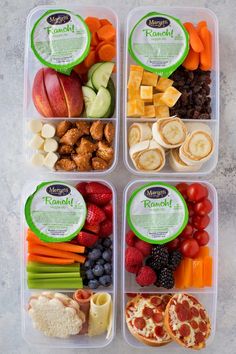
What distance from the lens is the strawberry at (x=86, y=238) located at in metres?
1.62

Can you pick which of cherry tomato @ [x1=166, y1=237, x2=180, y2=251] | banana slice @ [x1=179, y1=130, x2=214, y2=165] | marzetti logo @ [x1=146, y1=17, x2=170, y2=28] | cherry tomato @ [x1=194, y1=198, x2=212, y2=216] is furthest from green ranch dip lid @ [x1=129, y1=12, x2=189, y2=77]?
cherry tomato @ [x1=166, y1=237, x2=180, y2=251]

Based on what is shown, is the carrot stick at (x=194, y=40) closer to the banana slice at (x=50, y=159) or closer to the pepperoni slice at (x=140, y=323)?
the banana slice at (x=50, y=159)

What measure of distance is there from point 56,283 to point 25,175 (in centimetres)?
38

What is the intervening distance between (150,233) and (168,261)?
103 millimetres

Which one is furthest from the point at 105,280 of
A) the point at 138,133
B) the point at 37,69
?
the point at 37,69

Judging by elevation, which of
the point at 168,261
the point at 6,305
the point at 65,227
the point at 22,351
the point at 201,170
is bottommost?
the point at 22,351

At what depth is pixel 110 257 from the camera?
162 cm

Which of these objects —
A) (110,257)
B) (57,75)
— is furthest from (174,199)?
(57,75)

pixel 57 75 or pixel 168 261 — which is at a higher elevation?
pixel 57 75

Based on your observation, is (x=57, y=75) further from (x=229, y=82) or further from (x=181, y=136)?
(x=229, y=82)

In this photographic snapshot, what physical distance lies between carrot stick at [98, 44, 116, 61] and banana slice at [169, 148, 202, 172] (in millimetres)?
364

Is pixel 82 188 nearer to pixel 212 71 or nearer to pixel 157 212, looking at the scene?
pixel 157 212

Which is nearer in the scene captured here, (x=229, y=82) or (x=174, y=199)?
(x=174, y=199)

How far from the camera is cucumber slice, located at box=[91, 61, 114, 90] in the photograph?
64.6 inches
